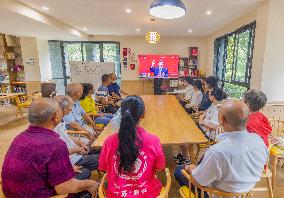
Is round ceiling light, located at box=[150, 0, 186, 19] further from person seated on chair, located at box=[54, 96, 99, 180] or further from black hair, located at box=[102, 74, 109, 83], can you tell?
black hair, located at box=[102, 74, 109, 83]

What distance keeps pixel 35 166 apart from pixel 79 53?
7297 millimetres

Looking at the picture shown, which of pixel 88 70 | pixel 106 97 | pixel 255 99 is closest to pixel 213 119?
pixel 255 99

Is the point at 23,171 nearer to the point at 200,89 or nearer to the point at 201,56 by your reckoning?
the point at 200,89

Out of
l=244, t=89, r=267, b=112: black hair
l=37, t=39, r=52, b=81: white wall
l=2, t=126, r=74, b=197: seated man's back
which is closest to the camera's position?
l=2, t=126, r=74, b=197: seated man's back

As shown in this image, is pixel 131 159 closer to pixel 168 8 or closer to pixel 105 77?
pixel 168 8

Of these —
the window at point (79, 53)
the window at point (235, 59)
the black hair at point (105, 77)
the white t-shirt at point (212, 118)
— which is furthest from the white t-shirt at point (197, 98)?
the window at point (79, 53)

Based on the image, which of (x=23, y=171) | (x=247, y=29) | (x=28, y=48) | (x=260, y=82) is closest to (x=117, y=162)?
(x=23, y=171)

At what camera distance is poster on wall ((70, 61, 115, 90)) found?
5621 mm

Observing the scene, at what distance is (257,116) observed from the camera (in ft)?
6.10

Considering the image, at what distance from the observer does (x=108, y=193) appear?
1.19m

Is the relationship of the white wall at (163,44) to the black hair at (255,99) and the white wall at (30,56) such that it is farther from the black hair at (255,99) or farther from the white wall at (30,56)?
the black hair at (255,99)

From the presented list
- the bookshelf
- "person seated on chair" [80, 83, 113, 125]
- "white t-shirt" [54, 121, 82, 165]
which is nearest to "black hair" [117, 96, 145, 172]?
"white t-shirt" [54, 121, 82, 165]

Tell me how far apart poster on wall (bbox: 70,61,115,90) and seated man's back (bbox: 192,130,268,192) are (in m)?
4.92

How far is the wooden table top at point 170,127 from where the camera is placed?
6.27ft
